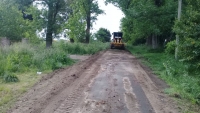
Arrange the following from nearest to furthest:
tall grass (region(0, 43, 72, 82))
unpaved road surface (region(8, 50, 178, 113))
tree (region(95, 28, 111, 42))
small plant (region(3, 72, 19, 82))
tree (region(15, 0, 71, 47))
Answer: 1. unpaved road surface (region(8, 50, 178, 113))
2. small plant (region(3, 72, 19, 82))
3. tall grass (region(0, 43, 72, 82))
4. tree (region(15, 0, 71, 47))
5. tree (region(95, 28, 111, 42))

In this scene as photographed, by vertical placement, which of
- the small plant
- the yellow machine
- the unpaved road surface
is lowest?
the unpaved road surface

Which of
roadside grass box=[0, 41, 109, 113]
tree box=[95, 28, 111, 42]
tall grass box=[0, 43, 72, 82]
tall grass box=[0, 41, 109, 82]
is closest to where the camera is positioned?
roadside grass box=[0, 41, 109, 113]

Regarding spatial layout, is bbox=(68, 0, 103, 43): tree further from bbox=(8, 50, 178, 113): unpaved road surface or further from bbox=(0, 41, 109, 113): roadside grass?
bbox=(8, 50, 178, 113): unpaved road surface

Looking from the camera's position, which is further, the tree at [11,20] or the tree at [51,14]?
the tree at [51,14]

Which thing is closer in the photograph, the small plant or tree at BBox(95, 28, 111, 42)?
the small plant

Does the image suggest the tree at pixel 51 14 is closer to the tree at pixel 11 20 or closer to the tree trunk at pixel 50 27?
the tree trunk at pixel 50 27

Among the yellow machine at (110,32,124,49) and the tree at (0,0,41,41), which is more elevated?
the tree at (0,0,41,41)

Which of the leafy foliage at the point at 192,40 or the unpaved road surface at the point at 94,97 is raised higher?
the leafy foliage at the point at 192,40

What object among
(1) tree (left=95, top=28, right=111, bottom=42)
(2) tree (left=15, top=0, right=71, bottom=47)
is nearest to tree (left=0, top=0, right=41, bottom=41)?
(2) tree (left=15, top=0, right=71, bottom=47)

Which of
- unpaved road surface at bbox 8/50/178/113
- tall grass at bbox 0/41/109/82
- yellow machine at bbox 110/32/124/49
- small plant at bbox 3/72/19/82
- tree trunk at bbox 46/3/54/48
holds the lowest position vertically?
unpaved road surface at bbox 8/50/178/113

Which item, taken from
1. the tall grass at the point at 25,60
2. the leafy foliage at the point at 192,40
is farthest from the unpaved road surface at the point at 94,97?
the tall grass at the point at 25,60

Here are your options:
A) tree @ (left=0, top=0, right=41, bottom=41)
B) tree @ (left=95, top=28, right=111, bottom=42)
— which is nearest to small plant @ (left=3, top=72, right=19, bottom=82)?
tree @ (left=0, top=0, right=41, bottom=41)

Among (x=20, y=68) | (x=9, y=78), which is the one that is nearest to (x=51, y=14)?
(x=20, y=68)

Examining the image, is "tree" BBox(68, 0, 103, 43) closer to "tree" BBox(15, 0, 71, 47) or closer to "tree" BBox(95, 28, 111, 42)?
"tree" BBox(15, 0, 71, 47)
